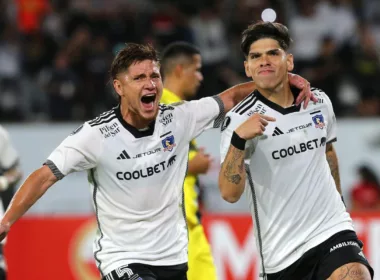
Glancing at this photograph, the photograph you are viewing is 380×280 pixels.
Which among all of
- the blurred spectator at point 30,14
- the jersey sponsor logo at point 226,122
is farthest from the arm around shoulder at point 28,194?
the blurred spectator at point 30,14

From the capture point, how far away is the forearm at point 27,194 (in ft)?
19.4

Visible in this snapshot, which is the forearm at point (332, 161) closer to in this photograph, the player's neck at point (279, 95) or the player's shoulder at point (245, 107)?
the player's neck at point (279, 95)

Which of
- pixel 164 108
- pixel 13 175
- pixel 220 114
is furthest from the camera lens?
pixel 13 175

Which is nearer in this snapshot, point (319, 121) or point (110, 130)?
point (110, 130)

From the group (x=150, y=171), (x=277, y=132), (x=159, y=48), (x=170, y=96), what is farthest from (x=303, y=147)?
(x=159, y=48)

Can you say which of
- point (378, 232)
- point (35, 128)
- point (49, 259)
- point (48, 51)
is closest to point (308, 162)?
point (378, 232)

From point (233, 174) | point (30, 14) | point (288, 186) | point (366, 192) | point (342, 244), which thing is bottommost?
point (366, 192)

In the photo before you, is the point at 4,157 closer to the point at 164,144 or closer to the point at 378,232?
the point at 164,144

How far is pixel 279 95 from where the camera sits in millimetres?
6562

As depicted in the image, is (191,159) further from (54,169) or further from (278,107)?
(54,169)

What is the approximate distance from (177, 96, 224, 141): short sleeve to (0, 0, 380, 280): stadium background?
6.09m

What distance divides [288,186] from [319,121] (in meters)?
0.52

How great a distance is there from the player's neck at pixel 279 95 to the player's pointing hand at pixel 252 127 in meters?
0.45

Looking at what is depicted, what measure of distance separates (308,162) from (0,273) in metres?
2.99
